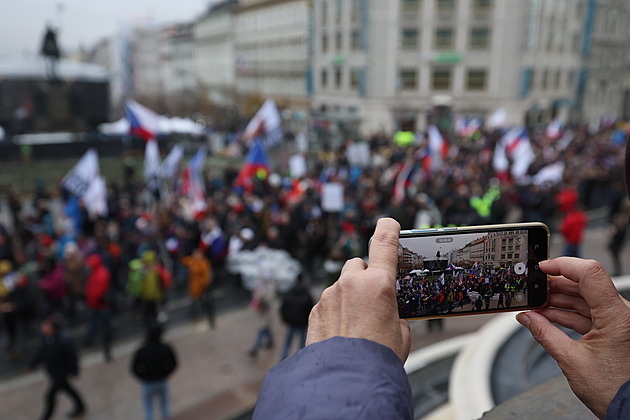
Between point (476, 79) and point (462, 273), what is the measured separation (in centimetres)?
4303

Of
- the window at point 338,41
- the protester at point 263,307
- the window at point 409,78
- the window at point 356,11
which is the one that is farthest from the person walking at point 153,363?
the window at point 409,78

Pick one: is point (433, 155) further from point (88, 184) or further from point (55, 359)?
point (55, 359)

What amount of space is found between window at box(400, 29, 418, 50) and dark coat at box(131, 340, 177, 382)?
38.6m

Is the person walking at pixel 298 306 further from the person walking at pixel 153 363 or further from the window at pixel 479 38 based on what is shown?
the window at pixel 479 38

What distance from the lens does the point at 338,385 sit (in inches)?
38.5

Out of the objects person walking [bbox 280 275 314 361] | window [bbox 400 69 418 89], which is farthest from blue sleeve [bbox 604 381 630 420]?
window [bbox 400 69 418 89]

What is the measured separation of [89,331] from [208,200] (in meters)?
5.66

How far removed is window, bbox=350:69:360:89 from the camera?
36.7m

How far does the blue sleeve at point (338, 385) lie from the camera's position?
95 cm

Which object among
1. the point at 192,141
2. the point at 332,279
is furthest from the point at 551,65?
the point at 332,279

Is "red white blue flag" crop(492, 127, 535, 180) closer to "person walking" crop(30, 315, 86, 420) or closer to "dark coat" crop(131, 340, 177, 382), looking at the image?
"dark coat" crop(131, 340, 177, 382)

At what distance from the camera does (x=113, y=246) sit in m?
9.89

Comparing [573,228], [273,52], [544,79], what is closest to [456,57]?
[544,79]

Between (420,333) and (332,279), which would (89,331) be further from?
(420,333)
